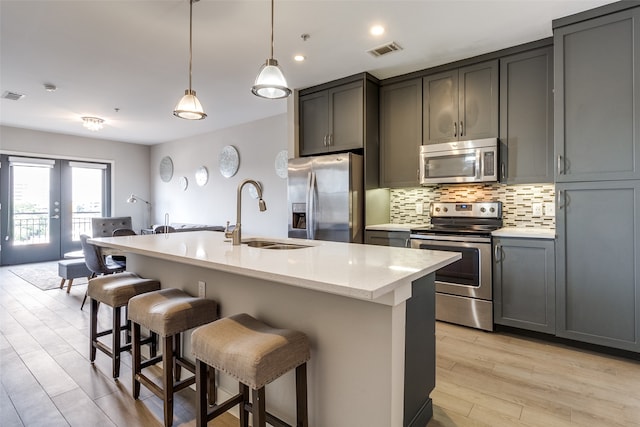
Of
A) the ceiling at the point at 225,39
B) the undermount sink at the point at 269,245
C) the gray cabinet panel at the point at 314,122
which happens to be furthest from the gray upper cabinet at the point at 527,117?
the undermount sink at the point at 269,245

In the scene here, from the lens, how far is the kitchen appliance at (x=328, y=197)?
356 centimetres

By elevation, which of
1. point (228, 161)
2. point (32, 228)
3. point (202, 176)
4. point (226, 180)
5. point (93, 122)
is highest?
point (93, 122)

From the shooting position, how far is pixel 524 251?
283 centimetres

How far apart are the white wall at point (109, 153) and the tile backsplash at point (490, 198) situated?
637cm

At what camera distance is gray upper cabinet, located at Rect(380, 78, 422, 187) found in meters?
3.63

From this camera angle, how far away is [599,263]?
8.25 feet

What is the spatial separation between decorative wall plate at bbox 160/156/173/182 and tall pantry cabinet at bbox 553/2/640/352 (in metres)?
7.05

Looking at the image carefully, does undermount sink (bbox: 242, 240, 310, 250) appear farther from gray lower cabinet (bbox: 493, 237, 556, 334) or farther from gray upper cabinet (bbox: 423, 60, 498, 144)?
gray upper cabinet (bbox: 423, 60, 498, 144)

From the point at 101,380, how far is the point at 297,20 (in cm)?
285

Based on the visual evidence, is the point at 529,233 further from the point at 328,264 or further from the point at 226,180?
the point at 226,180

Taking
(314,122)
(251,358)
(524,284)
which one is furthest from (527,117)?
(251,358)

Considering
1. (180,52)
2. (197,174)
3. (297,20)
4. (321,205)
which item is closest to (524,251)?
(321,205)

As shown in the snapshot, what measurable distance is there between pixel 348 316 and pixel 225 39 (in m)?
2.57

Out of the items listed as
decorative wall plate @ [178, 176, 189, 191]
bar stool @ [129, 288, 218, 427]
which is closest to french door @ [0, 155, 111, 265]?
decorative wall plate @ [178, 176, 189, 191]
